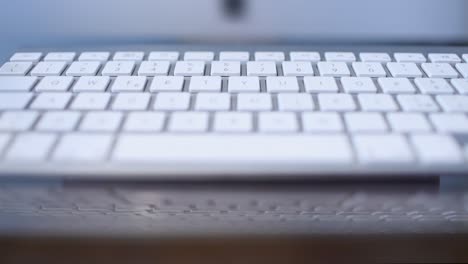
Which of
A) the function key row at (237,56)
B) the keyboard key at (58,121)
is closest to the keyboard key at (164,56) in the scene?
the function key row at (237,56)

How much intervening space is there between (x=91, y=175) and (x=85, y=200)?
1cm

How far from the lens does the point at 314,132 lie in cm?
25

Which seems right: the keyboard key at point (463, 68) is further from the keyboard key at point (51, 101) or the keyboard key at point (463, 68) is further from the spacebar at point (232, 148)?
the keyboard key at point (51, 101)

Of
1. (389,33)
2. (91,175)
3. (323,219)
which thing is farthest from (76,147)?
(389,33)

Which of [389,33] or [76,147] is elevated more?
[389,33]

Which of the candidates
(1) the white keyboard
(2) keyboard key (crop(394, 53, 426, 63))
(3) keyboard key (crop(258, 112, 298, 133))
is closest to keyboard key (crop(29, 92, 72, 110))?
(1) the white keyboard

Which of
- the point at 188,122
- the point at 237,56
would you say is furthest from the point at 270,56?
the point at 188,122

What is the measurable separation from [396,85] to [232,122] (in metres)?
0.11

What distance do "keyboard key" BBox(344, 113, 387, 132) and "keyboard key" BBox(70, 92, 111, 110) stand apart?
128 millimetres

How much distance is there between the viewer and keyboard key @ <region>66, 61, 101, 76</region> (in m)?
0.33

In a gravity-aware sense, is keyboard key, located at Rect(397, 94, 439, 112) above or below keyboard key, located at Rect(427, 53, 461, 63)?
below

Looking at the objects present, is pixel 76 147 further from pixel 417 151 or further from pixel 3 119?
pixel 417 151

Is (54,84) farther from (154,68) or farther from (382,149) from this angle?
(382,149)

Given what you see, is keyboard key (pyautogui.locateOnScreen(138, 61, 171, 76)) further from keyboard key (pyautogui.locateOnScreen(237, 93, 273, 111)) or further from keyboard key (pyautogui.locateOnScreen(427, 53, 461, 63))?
keyboard key (pyautogui.locateOnScreen(427, 53, 461, 63))
